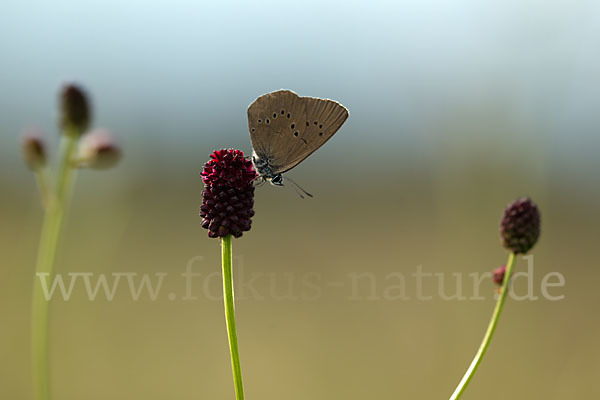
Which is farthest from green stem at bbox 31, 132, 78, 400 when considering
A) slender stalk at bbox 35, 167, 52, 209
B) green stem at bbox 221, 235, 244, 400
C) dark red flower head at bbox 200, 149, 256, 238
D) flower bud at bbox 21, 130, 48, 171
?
green stem at bbox 221, 235, 244, 400

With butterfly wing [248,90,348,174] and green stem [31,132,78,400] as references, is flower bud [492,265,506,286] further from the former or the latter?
green stem [31,132,78,400]

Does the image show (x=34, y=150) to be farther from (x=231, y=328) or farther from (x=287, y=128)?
(x=231, y=328)

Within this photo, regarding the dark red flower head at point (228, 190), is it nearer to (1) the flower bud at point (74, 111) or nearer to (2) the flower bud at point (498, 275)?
(2) the flower bud at point (498, 275)

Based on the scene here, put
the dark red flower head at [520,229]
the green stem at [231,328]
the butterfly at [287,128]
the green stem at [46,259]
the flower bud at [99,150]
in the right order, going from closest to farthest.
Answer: the green stem at [231,328], the dark red flower head at [520,229], the green stem at [46,259], the butterfly at [287,128], the flower bud at [99,150]

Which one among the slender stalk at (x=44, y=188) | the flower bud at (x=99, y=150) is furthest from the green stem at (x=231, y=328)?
the flower bud at (x=99, y=150)

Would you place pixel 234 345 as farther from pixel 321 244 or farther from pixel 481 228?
pixel 321 244

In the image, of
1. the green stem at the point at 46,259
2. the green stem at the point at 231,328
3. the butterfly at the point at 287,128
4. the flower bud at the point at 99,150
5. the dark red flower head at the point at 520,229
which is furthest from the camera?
the flower bud at the point at 99,150
